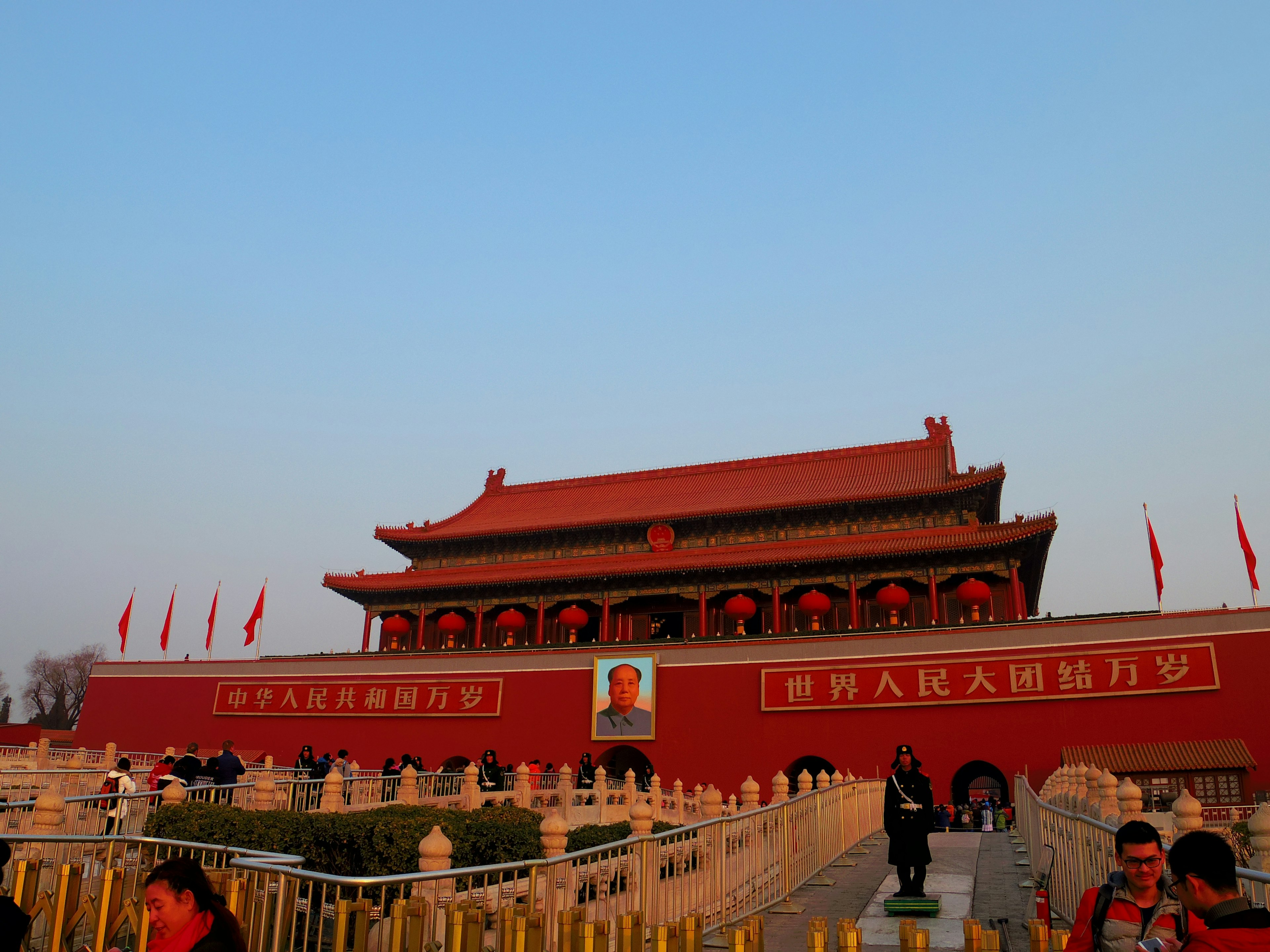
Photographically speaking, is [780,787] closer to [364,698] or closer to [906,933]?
[906,933]

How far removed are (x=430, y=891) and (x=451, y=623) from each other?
22420mm

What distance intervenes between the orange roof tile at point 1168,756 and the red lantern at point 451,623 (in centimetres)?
1578

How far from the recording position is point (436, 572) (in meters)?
28.0

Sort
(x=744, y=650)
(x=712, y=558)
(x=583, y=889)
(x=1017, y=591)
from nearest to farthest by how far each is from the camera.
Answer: (x=583, y=889) → (x=744, y=650) → (x=1017, y=591) → (x=712, y=558)

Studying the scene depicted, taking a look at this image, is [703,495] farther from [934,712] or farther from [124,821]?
[124,821]

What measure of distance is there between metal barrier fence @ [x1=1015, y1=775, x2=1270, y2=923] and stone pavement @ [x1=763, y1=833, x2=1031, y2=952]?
1.21 feet

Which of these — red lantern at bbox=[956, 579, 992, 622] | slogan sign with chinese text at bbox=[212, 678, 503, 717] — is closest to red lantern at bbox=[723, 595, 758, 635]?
red lantern at bbox=[956, 579, 992, 622]

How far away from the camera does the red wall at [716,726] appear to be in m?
17.3

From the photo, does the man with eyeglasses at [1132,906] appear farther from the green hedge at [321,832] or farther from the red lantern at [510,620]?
the red lantern at [510,620]

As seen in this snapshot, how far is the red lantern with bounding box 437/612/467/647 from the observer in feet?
87.6

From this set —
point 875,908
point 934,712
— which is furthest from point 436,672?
point 875,908

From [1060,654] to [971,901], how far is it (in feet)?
37.1

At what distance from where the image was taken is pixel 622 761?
75.3ft

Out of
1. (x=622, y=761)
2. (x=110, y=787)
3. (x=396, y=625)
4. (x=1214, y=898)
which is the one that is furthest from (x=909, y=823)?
(x=396, y=625)
